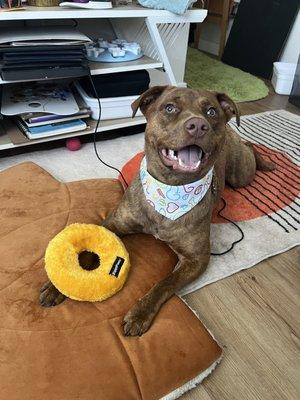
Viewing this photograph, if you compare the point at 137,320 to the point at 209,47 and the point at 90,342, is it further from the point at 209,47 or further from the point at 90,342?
the point at 209,47

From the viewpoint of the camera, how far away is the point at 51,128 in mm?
2047

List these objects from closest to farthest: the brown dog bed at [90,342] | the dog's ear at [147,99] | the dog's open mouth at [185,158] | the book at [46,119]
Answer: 1. the brown dog bed at [90,342]
2. the dog's open mouth at [185,158]
3. the dog's ear at [147,99]
4. the book at [46,119]

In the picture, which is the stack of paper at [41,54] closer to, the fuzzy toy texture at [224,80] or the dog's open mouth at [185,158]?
the dog's open mouth at [185,158]

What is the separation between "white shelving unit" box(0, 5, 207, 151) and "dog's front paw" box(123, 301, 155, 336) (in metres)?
1.24

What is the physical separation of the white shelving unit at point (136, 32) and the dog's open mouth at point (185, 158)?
3.34 feet

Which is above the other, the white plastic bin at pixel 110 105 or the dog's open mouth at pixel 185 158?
the dog's open mouth at pixel 185 158

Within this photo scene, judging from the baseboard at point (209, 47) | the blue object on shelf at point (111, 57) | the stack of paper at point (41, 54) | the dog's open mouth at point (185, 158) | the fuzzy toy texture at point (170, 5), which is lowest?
the baseboard at point (209, 47)

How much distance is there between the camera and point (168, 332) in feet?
3.64

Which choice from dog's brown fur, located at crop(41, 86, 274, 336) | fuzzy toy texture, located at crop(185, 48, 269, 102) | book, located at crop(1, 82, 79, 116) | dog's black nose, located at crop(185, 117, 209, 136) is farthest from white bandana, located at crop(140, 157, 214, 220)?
fuzzy toy texture, located at crop(185, 48, 269, 102)

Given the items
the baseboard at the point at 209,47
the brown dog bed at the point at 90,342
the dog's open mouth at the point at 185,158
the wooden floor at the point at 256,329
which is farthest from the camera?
the baseboard at the point at 209,47

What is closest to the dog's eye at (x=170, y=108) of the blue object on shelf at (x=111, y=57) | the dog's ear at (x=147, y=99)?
the dog's ear at (x=147, y=99)

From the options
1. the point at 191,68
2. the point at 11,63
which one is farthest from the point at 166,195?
the point at 191,68

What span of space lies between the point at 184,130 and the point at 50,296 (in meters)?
0.68

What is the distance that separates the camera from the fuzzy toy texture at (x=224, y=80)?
3404 millimetres
